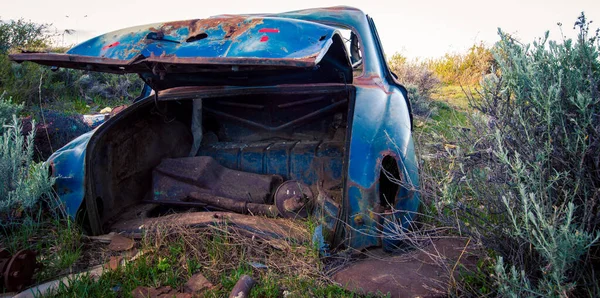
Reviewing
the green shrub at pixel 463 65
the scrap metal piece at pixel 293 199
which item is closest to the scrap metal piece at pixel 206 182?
the scrap metal piece at pixel 293 199

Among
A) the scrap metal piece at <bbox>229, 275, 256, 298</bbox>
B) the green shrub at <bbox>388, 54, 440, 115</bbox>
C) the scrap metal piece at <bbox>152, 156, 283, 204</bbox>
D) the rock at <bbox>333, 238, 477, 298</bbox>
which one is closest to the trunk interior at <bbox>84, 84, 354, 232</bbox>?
the scrap metal piece at <bbox>152, 156, 283, 204</bbox>

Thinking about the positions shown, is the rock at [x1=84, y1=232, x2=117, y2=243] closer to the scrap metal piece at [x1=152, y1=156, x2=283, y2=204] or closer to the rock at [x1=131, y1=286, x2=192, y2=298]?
the scrap metal piece at [x1=152, y1=156, x2=283, y2=204]

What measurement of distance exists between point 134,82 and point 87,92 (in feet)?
3.44

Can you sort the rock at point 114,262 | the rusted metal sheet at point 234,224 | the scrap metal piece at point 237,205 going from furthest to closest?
the scrap metal piece at point 237,205, the rusted metal sheet at point 234,224, the rock at point 114,262

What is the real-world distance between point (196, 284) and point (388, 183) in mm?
1287

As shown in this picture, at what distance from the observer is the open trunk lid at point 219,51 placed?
8.37 ft

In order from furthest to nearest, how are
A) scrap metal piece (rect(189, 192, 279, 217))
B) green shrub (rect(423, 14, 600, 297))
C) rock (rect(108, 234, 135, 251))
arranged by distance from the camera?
scrap metal piece (rect(189, 192, 279, 217)), rock (rect(108, 234, 135, 251)), green shrub (rect(423, 14, 600, 297))

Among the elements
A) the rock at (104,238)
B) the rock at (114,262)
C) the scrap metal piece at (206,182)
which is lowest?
the rock at (114,262)

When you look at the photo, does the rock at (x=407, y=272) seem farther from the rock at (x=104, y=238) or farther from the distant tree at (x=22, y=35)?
the distant tree at (x=22, y=35)

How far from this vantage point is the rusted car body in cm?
270

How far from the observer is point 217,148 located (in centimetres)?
395

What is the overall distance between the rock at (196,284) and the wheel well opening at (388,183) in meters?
1.10

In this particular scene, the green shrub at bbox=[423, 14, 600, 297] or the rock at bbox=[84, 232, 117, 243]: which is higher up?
the green shrub at bbox=[423, 14, 600, 297]

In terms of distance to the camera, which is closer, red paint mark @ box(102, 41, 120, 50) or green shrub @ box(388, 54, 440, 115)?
red paint mark @ box(102, 41, 120, 50)
